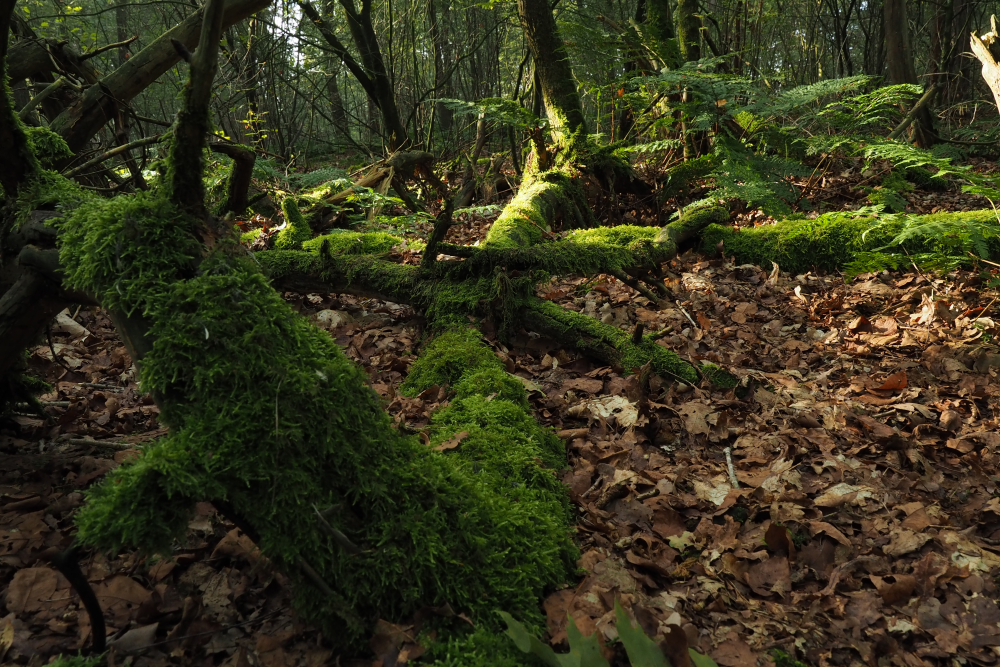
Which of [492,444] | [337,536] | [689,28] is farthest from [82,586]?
[689,28]

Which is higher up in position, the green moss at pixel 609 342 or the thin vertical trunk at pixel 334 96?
the thin vertical trunk at pixel 334 96

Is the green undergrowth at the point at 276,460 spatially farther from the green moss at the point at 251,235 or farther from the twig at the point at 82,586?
the green moss at the point at 251,235

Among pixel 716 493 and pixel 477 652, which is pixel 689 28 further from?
pixel 477 652

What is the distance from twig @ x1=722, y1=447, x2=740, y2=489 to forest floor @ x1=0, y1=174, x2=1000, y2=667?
2 cm

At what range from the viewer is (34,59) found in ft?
13.6

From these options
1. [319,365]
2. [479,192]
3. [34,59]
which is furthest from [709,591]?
[479,192]

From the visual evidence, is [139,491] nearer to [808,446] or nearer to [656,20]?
[808,446]

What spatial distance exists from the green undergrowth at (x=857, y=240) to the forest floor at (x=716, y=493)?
12.3 inches

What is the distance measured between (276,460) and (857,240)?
5.80 m

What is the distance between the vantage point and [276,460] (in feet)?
5.41

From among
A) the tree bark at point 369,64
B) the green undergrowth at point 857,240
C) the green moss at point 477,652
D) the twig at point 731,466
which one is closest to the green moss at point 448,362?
the twig at point 731,466

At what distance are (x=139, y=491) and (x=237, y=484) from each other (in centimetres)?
24

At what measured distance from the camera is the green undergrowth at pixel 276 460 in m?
1.55

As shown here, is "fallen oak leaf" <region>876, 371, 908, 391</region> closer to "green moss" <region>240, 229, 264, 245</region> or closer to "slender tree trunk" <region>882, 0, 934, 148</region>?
"green moss" <region>240, 229, 264, 245</region>
